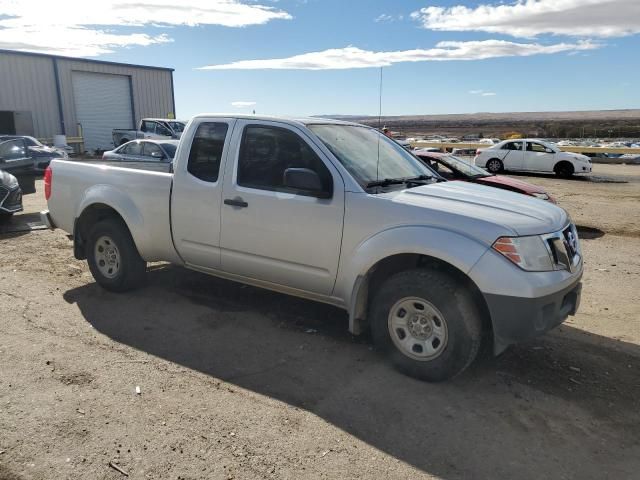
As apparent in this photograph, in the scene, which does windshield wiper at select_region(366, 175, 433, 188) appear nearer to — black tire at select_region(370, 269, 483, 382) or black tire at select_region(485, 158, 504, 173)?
black tire at select_region(370, 269, 483, 382)

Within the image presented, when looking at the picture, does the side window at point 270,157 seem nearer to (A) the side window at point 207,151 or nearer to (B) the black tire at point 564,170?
(A) the side window at point 207,151

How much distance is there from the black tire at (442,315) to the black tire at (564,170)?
18674 millimetres

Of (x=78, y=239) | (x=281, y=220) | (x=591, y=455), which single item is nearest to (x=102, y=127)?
(x=78, y=239)

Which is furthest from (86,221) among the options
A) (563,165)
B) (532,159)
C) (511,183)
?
(532,159)

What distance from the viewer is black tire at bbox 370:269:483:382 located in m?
3.65

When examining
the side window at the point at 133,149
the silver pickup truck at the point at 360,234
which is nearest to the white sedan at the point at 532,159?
the side window at the point at 133,149

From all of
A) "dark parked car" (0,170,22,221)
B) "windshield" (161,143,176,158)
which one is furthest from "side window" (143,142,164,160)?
"dark parked car" (0,170,22,221)

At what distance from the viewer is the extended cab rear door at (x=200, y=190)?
15.8 feet

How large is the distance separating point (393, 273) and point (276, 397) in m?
1.31

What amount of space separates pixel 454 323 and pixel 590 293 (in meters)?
3.24

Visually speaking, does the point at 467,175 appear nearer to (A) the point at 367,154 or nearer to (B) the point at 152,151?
(A) the point at 367,154

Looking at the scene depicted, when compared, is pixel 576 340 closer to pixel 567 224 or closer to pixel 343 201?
pixel 567 224

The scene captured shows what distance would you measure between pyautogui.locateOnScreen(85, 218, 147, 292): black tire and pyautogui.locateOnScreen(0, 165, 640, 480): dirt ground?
6.6 inches

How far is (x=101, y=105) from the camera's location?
3045cm
